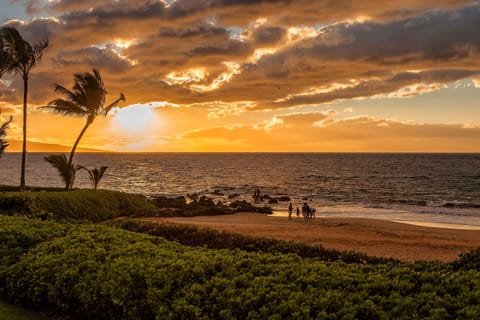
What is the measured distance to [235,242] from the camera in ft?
41.4

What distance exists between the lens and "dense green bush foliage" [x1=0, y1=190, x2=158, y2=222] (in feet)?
62.3

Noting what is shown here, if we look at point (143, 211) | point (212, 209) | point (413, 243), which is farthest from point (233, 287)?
point (212, 209)

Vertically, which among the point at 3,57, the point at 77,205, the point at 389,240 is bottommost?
the point at 389,240

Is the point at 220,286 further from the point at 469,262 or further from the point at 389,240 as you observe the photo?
the point at 389,240

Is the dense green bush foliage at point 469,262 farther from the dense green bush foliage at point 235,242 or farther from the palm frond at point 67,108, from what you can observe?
the palm frond at point 67,108

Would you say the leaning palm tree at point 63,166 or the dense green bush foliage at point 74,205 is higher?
the leaning palm tree at point 63,166

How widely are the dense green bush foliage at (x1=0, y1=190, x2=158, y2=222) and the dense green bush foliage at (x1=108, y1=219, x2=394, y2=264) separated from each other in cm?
398

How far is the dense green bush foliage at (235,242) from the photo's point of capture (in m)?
10.5

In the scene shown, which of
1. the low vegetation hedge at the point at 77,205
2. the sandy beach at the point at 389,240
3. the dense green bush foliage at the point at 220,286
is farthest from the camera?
the low vegetation hedge at the point at 77,205

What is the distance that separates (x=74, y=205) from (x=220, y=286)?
55.4 ft

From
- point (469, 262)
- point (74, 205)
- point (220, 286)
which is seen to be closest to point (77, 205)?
point (74, 205)

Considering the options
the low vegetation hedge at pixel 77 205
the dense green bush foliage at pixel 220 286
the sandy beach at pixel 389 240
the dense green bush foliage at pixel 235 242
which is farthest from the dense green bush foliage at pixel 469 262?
the low vegetation hedge at pixel 77 205

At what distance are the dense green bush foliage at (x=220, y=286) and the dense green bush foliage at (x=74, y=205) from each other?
766 centimetres

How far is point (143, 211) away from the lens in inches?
1035
